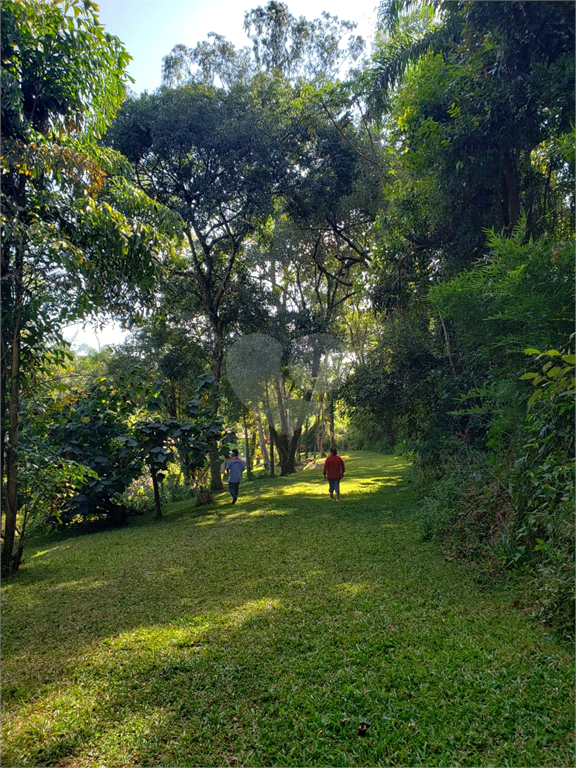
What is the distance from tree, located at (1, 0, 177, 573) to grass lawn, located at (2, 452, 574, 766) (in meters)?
2.28

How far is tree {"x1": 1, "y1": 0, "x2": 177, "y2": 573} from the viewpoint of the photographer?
13.4 ft

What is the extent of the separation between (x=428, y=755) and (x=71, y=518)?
9362 millimetres

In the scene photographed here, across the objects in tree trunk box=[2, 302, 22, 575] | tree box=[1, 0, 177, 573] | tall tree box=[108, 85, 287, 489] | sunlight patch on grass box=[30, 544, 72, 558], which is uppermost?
tall tree box=[108, 85, 287, 489]

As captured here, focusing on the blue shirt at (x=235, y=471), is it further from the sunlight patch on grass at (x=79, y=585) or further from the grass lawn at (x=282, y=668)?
the sunlight patch on grass at (x=79, y=585)

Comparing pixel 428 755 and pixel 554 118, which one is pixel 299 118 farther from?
pixel 428 755

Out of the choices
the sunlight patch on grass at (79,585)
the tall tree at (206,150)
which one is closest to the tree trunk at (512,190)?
the tall tree at (206,150)

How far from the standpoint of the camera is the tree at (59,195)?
13.4ft

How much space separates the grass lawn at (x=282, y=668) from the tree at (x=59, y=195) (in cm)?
228

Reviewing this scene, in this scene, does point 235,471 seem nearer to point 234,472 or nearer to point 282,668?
point 234,472

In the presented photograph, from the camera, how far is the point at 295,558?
20.8ft

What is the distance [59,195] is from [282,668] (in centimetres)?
449

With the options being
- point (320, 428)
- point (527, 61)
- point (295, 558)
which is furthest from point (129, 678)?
point (320, 428)

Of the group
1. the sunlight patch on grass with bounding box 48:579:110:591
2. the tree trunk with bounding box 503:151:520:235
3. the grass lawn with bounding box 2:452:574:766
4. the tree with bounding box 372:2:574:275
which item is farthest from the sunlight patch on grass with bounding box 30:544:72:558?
the tree trunk with bounding box 503:151:520:235

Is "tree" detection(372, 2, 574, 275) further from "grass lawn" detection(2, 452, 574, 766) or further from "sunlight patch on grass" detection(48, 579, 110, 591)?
"sunlight patch on grass" detection(48, 579, 110, 591)
